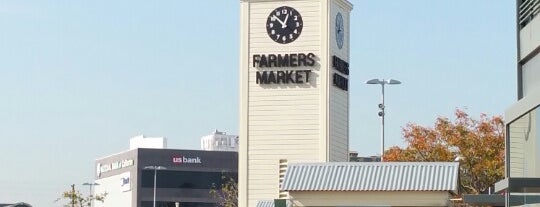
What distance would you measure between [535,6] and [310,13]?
3727cm

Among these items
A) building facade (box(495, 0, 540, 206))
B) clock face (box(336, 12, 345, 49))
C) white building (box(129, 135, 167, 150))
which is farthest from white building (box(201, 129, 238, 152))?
building facade (box(495, 0, 540, 206))

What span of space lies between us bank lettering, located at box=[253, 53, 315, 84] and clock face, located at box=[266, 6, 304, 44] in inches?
28.7

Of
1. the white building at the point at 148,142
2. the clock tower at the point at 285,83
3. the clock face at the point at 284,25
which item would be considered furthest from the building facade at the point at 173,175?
the clock face at the point at 284,25

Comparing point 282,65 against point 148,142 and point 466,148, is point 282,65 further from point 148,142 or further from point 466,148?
point 148,142

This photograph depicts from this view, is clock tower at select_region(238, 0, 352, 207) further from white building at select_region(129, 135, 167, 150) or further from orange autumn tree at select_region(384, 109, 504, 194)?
white building at select_region(129, 135, 167, 150)

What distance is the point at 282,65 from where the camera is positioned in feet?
207

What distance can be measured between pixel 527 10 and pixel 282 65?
36.2 meters

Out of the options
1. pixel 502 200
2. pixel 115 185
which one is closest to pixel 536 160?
pixel 502 200

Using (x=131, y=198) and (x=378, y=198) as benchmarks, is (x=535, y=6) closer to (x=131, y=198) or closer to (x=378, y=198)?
(x=378, y=198)

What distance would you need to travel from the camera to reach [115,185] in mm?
145250

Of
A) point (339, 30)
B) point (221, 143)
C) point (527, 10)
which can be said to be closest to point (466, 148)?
point (339, 30)

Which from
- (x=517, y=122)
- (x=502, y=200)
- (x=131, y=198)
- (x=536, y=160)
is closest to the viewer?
(x=536, y=160)

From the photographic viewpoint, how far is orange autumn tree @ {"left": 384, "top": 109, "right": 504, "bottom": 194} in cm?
6266

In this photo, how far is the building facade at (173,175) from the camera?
136m
